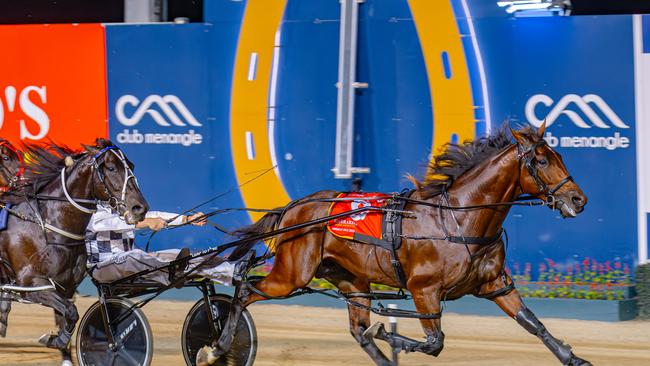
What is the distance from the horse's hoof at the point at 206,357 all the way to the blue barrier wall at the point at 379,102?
3.97m

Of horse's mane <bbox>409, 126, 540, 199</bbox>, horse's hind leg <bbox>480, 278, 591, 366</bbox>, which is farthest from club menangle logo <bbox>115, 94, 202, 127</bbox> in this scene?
horse's hind leg <bbox>480, 278, 591, 366</bbox>

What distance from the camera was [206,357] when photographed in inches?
305

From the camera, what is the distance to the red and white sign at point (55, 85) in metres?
12.4

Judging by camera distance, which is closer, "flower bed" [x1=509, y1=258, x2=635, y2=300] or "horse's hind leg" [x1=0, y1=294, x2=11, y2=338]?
"horse's hind leg" [x1=0, y1=294, x2=11, y2=338]

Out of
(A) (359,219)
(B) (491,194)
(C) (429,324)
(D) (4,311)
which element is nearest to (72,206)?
(D) (4,311)

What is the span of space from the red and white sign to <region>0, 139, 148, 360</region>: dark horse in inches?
180

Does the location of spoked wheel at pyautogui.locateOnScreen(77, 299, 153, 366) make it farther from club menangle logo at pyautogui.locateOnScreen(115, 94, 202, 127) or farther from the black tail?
club menangle logo at pyautogui.locateOnScreen(115, 94, 202, 127)

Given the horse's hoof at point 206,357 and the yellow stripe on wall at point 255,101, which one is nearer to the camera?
the horse's hoof at point 206,357

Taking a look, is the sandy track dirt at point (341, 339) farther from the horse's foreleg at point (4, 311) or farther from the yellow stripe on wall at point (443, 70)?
the yellow stripe on wall at point (443, 70)

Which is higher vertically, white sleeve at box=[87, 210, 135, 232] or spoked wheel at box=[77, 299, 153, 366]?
white sleeve at box=[87, 210, 135, 232]

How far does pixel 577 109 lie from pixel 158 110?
14.9 ft

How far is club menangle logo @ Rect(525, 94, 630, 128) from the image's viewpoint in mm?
10625

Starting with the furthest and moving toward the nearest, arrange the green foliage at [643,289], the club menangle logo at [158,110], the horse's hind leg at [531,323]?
the club menangle logo at [158,110] < the green foliage at [643,289] < the horse's hind leg at [531,323]

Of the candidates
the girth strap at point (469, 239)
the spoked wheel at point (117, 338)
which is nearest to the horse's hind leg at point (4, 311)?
the spoked wheel at point (117, 338)
